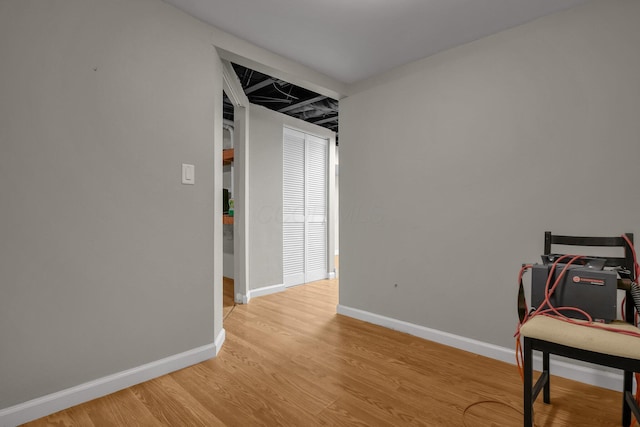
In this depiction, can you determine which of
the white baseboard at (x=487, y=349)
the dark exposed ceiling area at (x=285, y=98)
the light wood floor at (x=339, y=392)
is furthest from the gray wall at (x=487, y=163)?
the dark exposed ceiling area at (x=285, y=98)

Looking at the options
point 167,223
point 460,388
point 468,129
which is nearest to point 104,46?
point 167,223

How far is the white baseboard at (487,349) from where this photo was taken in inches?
69.4

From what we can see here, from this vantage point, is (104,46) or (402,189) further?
(402,189)

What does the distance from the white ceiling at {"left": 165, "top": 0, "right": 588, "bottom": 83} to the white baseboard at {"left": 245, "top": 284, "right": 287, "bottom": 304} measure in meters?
2.59

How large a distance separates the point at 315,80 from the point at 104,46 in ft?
5.34

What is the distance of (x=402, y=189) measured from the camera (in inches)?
105

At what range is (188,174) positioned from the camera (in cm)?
203

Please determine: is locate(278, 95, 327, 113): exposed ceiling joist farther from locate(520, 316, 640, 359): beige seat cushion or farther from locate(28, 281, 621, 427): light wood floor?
locate(520, 316, 640, 359): beige seat cushion

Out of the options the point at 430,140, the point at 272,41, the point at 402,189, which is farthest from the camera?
the point at 402,189

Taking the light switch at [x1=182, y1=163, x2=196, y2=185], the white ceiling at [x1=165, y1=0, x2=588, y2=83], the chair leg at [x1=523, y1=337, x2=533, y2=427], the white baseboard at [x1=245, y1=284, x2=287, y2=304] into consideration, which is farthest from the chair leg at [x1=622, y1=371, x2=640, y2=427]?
the white baseboard at [x1=245, y1=284, x2=287, y2=304]

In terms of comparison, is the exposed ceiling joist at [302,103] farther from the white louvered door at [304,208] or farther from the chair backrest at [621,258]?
the chair backrest at [621,258]

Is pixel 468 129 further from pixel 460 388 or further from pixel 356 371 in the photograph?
pixel 356 371

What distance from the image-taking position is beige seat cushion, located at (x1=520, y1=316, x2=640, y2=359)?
110 centimetres

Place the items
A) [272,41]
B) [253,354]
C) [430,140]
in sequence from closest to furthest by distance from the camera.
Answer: [253,354] → [272,41] → [430,140]
